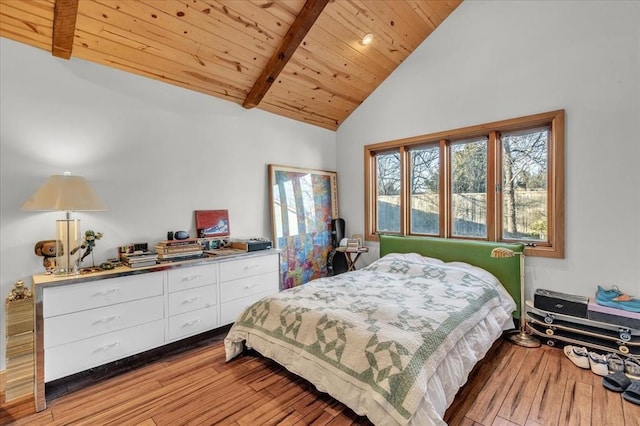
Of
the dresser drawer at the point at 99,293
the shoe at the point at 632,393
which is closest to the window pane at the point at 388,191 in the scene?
the shoe at the point at 632,393

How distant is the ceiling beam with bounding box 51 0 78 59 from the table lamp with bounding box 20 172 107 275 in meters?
0.98

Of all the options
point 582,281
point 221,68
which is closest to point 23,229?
point 221,68

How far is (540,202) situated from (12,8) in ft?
15.1

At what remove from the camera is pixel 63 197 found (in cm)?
210

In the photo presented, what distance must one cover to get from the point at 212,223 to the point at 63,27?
1.97m

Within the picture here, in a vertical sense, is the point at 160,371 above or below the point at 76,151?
below

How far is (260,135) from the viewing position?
379cm

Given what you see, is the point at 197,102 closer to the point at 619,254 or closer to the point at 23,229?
the point at 23,229

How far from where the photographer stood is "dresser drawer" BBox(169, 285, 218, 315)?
261 centimetres

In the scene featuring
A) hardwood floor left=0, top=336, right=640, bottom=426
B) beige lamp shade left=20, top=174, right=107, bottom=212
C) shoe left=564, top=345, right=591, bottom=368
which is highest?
beige lamp shade left=20, top=174, right=107, bottom=212

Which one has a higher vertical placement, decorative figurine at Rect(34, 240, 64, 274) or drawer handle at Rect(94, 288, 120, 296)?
decorative figurine at Rect(34, 240, 64, 274)

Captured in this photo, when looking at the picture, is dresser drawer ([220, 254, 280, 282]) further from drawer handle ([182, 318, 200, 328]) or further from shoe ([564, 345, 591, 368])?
shoe ([564, 345, 591, 368])

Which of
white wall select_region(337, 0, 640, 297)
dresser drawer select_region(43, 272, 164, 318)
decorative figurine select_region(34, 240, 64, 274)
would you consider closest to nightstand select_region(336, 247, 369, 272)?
white wall select_region(337, 0, 640, 297)

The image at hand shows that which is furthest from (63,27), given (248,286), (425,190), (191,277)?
(425,190)
